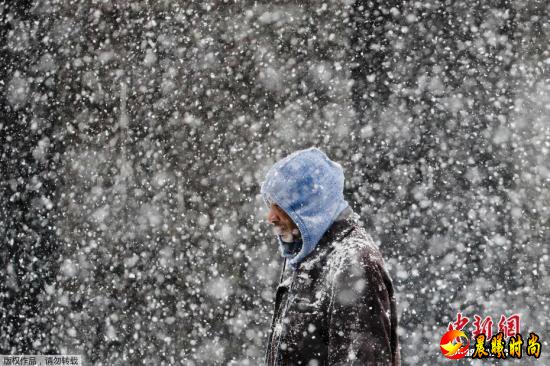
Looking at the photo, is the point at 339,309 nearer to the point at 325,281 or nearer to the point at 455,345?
the point at 325,281

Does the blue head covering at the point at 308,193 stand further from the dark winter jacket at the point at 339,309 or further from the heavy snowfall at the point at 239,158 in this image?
the heavy snowfall at the point at 239,158

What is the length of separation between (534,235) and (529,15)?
1.43 m

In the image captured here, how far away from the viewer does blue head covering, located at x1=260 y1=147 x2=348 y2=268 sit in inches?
66.7

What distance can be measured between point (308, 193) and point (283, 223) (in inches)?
7.6

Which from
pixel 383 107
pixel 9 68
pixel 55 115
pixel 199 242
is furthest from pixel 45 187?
pixel 383 107

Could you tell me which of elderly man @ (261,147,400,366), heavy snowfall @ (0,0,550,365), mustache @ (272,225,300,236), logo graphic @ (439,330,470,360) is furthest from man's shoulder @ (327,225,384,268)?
logo graphic @ (439,330,470,360)

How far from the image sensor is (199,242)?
333cm

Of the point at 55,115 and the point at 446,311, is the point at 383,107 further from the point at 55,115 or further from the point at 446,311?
the point at 55,115

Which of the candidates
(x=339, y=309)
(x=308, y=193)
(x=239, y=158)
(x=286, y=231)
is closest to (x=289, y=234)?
(x=286, y=231)

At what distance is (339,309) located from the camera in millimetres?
1539

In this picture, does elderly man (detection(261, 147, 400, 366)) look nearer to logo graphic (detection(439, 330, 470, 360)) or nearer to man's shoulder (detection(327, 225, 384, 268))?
man's shoulder (detection(327, 225, 384, 268))

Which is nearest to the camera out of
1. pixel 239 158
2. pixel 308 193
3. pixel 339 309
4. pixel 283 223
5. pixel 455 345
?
pixel 339 309

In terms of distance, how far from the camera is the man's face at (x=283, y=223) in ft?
5.87

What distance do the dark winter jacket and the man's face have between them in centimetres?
12
